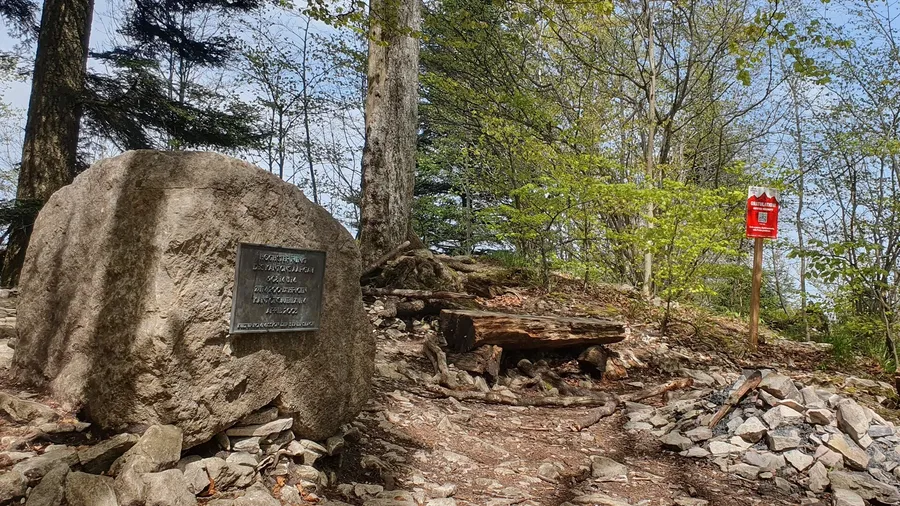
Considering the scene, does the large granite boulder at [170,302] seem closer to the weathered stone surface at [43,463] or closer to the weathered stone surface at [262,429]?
the weathered stone surface at [262,429]

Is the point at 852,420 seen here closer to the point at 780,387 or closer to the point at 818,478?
the point at 780,387

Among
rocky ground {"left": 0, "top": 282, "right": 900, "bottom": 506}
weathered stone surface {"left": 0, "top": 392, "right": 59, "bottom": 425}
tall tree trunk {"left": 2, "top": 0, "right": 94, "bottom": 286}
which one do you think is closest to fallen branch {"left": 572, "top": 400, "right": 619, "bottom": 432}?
rocky ground {"left": 0, "top": 282, "right": 900, "bottom": 506}

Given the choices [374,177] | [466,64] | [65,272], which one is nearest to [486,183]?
[466,64]

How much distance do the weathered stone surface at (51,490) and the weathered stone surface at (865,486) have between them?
14.0 feet

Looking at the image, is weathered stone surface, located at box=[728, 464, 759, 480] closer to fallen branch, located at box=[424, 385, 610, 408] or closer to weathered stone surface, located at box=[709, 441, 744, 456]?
weathered stone surface, located at box=[709, 441, 744, 456]

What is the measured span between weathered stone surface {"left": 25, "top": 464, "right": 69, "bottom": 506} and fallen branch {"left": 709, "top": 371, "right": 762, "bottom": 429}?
14.1 ft

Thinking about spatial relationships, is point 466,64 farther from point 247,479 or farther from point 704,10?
point 247,479

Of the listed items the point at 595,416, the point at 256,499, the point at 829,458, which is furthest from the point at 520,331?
the point at 256,499

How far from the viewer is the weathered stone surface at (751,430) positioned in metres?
3.87

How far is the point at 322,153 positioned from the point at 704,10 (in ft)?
44.2

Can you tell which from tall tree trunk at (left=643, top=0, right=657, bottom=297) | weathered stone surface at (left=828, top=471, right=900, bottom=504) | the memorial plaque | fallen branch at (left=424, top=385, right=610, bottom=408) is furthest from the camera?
tall tree trunk at (left=643, top=0, right=657, bottom=297)

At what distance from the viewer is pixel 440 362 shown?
5035 mm

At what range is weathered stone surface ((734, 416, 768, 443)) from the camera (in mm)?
3869

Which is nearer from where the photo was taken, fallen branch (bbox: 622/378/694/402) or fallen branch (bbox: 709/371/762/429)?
fallen branch (bbox: 709/371/762/429)
